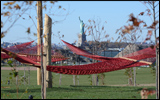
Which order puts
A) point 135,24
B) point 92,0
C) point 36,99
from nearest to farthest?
point 135,24, point 92,0, point 36,99

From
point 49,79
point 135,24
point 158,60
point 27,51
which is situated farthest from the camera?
point 27,51

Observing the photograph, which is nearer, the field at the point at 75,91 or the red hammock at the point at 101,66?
the field at the point at 75,91

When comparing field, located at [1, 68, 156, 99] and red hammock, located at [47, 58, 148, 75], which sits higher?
red hammock, located at [47, 58, 148, 75]

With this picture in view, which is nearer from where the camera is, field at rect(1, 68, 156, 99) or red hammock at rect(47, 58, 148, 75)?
field at rect(1, 68, 156, 99)

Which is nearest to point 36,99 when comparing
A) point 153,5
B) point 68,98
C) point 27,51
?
point 68,98

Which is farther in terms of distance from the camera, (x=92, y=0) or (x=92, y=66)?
(x=92, y=66)

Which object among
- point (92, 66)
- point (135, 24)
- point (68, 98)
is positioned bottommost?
point (68, 98)

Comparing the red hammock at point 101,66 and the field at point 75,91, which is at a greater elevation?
the red hammock at point 101,66

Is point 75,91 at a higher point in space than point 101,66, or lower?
lower

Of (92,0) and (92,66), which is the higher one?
(92,0)

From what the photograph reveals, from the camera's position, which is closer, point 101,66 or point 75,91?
point 101,66

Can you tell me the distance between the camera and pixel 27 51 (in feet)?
30.5

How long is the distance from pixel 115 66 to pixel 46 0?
2.84 meters

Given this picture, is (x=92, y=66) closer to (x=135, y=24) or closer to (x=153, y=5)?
(x=153, y=5)
